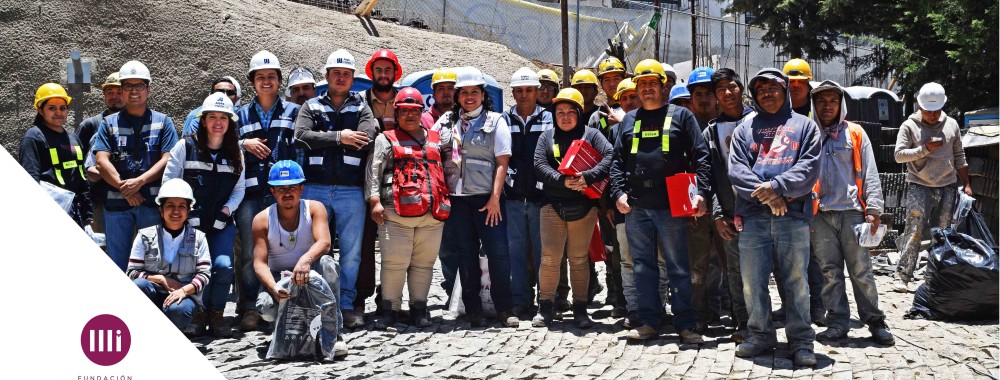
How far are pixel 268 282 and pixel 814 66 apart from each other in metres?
21.8

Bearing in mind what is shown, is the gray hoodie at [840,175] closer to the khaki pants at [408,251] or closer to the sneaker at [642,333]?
the sneaker at [642,333]

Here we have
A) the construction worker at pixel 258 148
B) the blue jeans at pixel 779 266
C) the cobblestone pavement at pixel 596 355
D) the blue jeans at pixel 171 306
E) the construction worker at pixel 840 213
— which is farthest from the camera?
the construction worker at pixel 258 148

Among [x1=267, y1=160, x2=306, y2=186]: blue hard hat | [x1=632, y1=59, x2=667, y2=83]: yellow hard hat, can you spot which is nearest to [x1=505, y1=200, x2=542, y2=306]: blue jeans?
[x1=632, y1=59, x2=667, y2=83]: yellow hard hat

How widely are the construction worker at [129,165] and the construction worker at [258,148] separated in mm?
627

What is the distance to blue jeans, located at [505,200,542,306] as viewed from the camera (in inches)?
307

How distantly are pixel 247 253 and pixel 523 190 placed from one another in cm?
219

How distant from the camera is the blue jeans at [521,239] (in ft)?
25.6

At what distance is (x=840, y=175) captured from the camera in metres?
6.86

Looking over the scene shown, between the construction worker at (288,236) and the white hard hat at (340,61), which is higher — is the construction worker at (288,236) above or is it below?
below

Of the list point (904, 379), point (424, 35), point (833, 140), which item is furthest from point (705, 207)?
point (424, 35)

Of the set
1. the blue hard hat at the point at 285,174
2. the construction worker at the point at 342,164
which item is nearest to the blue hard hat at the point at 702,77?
the construction worker at the point at 342,164

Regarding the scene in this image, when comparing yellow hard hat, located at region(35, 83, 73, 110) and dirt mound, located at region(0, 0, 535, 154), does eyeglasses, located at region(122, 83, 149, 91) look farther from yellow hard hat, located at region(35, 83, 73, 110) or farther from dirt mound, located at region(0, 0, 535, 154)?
dirt mound, located at region(0, 0, 535, 154)

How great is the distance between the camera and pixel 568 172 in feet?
24.2

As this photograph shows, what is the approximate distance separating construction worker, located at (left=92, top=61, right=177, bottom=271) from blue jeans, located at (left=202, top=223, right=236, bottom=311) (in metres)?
0.52
